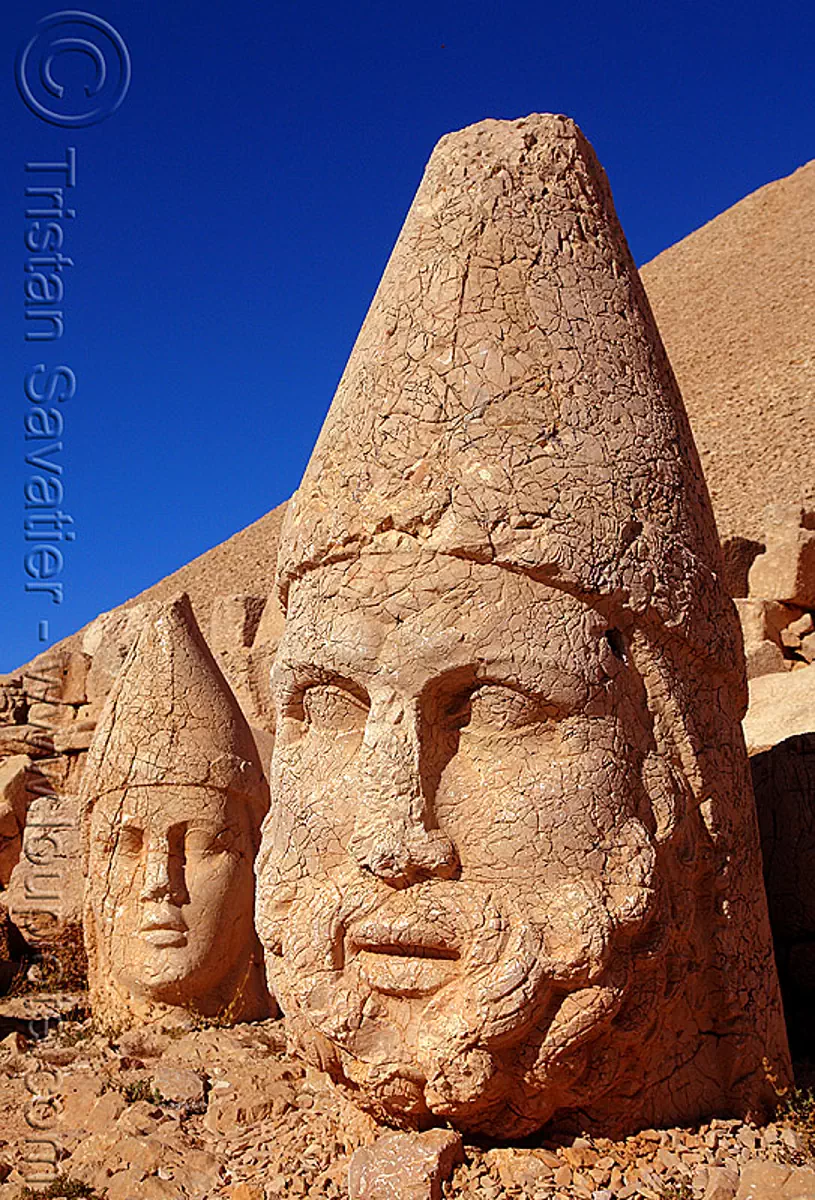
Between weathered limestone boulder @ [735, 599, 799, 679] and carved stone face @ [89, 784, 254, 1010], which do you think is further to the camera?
weathered limestone boulder @ [735, 599, 799, 679]

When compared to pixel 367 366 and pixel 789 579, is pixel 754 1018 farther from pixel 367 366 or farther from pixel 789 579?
pixel 789 579

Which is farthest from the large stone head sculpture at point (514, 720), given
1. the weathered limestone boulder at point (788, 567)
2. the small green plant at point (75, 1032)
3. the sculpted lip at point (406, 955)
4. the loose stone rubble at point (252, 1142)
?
the weathered limestone boulder at point (788, 567)

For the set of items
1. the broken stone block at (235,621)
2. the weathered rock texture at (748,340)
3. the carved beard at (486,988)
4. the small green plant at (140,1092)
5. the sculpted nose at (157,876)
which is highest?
the weathered rock texture at (748,340)

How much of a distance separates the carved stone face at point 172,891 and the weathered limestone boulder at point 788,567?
327 inches

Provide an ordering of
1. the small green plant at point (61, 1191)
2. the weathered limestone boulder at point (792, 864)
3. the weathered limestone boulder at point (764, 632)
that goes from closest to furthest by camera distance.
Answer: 1. the small green plant at point (61, 1191)
2. the weathered limestone boulder at point (792, 864)
3. the weathered limestone boulder at point (764, 632)

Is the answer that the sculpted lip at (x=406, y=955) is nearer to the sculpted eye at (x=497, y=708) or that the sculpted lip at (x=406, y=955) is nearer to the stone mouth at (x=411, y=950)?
the stone mouth at (x=411, y=950)

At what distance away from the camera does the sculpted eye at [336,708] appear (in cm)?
324

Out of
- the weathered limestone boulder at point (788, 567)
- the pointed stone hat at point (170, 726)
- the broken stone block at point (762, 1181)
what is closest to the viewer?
the broken stone block at point (762, 1181)

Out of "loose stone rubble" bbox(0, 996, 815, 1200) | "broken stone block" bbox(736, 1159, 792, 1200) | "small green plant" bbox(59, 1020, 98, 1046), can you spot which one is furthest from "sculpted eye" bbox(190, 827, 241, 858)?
"broken stone block" bbox(736, 1159, 792, 1200)

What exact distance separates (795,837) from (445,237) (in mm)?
2642

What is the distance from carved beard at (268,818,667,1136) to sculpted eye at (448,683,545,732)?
1.37 ft

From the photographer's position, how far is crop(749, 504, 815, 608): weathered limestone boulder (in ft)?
39.3

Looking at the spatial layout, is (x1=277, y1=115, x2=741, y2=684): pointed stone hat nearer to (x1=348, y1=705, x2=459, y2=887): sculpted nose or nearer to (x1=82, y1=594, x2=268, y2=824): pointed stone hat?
(x1=348, y1=705, x2=459, y2=887): sculpted nose

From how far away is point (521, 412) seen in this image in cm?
318
